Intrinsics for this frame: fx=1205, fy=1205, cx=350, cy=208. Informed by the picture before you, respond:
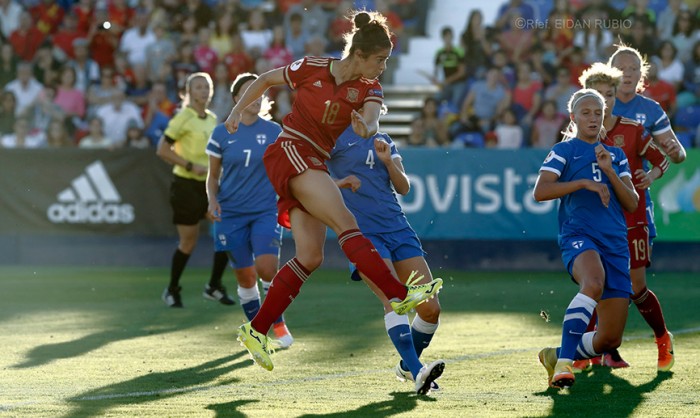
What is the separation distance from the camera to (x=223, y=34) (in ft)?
67.4

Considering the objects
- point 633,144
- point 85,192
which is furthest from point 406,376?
point 85,192

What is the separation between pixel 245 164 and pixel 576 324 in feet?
12.6

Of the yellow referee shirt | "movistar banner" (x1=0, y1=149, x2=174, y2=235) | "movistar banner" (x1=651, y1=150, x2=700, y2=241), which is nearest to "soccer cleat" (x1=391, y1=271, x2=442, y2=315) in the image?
the yellow referee shirt

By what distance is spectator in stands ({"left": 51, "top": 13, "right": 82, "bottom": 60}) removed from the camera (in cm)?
2098

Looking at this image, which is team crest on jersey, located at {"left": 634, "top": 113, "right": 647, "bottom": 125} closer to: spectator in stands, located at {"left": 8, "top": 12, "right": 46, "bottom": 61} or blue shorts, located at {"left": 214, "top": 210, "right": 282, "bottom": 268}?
blue shorts, located at {"left": 214, "top": 210, "right": 282, "bottom": 268}

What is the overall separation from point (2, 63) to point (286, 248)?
7.72 meters

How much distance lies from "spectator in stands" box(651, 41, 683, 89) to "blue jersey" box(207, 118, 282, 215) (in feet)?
33.3

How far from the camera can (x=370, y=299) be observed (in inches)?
514

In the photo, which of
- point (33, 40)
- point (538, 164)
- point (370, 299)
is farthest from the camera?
point (33, 40)

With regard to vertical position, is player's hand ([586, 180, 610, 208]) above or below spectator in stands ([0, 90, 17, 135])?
above

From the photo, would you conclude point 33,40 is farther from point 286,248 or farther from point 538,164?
point 538,164

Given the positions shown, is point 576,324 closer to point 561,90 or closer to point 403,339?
point 403,339

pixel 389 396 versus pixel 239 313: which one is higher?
pixel 389 396

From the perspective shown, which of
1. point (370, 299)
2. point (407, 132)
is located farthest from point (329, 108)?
point (407, 132)
